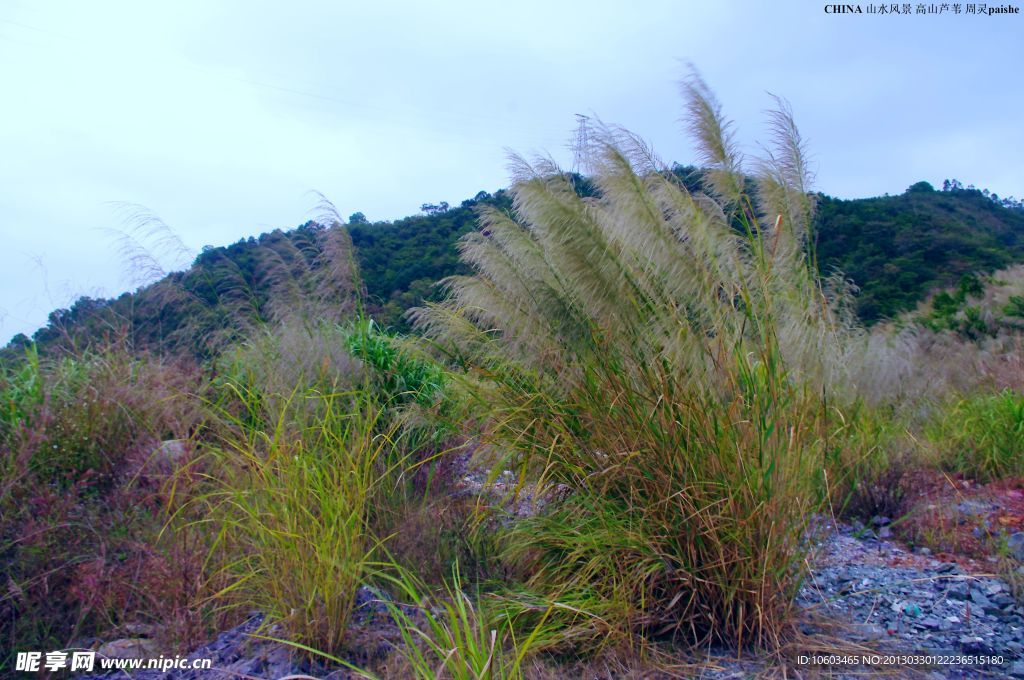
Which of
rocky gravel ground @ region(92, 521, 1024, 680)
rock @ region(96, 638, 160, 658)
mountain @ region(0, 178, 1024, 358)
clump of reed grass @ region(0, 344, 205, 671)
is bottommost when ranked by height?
rock @ region(96, 638, 160, 658)

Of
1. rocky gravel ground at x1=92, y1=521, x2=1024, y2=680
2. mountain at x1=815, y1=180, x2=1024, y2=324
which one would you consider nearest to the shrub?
rocky gravel ground at x1=92, y1=521, x2=1024, y2=680

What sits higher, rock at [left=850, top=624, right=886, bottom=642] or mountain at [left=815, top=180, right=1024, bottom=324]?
mountain at [left=815, top=180, right=1024, bottom=324]

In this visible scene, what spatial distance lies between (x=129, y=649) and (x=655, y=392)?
2564 mm

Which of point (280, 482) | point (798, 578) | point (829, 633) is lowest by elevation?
point (829, 633)

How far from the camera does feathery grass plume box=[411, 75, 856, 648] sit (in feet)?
9.23

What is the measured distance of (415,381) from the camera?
20.0 feet

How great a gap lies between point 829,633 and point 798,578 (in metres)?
0.27

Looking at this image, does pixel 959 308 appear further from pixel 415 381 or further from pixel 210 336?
pixel 210 336

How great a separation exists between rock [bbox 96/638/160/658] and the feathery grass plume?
5.36ft

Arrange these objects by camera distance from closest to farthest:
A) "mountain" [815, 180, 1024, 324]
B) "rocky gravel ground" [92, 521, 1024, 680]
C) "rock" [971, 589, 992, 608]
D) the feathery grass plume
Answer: "rocky gravel ground" [92, 521, 1024, 680] < the feathery grass plume < "rock" [971, 589, 992, 608] < "mountain" [815, 180, 1024, 324]

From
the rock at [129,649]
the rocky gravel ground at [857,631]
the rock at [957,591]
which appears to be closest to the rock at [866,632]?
the rocky gravel ground at [857,631]

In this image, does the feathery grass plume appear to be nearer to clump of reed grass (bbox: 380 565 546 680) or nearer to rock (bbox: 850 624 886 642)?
clump of reed grass (bbox: 380 565 546 680)

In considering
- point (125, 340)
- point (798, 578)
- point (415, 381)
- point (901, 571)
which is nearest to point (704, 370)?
point (798, 578)

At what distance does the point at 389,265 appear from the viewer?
28.8 feet
